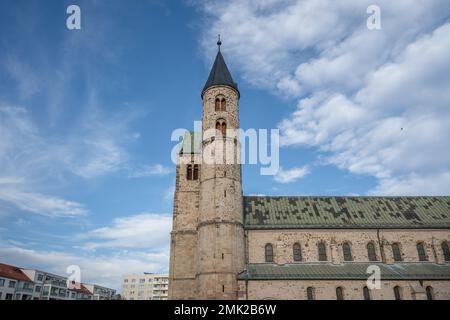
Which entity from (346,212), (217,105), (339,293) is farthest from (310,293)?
(217,105)

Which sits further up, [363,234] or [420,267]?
[363,234]

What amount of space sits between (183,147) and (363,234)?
2312cm

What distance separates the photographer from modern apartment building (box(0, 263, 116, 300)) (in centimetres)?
6962

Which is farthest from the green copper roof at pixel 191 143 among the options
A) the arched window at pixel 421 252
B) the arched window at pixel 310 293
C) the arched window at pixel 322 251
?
the arched window at pixel 421 252

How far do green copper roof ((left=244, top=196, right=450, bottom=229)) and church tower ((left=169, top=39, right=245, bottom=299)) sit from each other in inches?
173

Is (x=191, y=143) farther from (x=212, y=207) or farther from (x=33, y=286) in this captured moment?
(x=33, y=286)

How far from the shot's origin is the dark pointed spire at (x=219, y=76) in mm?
41000

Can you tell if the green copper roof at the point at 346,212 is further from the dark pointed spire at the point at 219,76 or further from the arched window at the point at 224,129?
the dark pointed spire at the point at 219,76

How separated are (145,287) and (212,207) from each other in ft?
411
